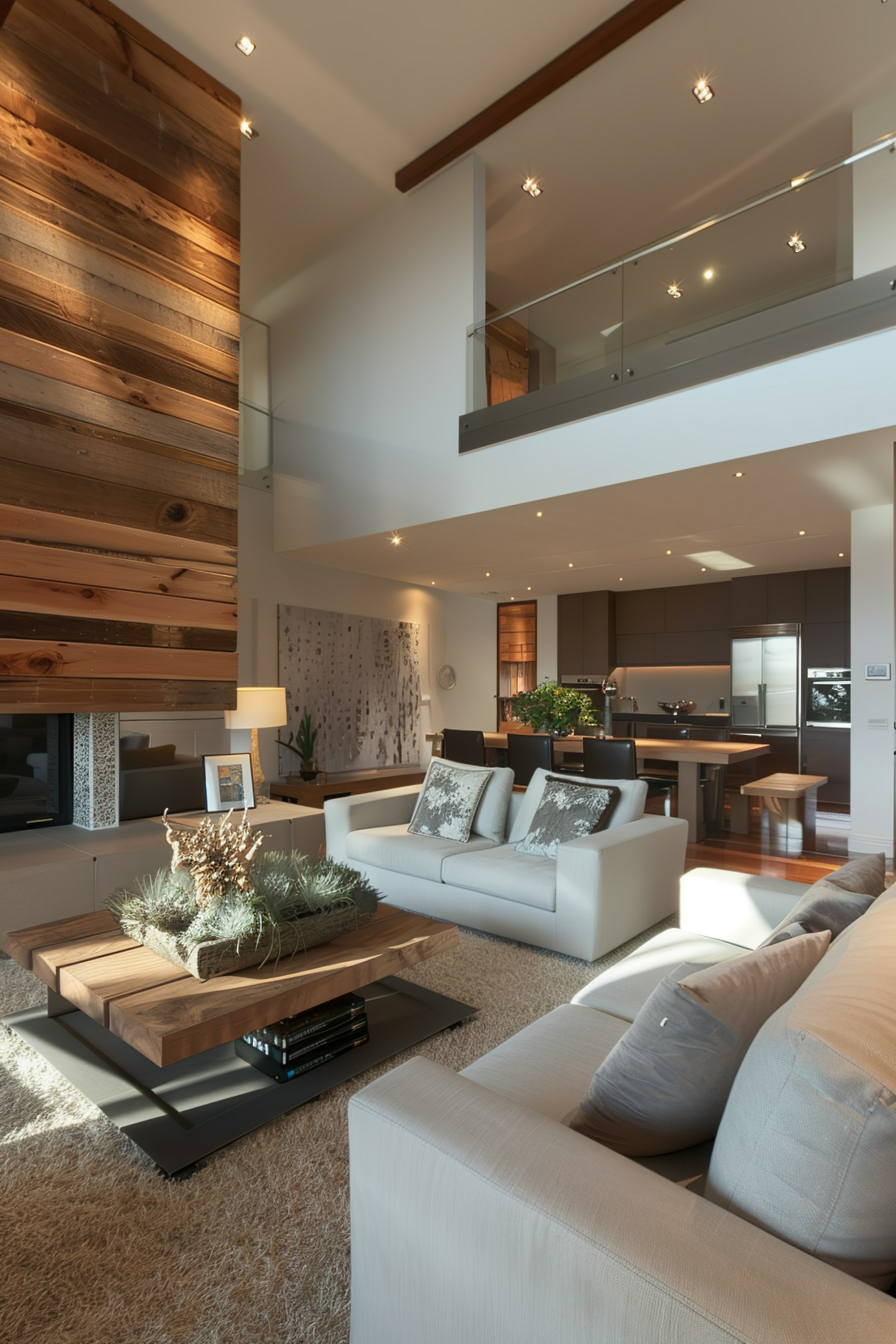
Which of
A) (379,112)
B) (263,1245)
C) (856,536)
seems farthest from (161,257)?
(856,536)

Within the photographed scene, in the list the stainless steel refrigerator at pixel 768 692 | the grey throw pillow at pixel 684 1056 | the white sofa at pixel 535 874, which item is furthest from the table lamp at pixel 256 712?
the stainless steel refrigerator at pixel 768 692

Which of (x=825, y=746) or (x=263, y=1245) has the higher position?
(x=825, y=746)

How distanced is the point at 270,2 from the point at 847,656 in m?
7.36

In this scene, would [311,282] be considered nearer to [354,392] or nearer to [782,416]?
[354,392]

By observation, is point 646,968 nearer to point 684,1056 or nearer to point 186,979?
point 684,1056

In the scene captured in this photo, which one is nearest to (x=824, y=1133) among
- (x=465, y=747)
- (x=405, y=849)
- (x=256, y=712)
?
(x=405, y=849)

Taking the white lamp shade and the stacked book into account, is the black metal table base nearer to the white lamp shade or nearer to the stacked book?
the stacked book

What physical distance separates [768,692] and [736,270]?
4.82 metres

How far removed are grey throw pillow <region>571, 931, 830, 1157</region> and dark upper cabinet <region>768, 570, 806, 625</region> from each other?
760cm

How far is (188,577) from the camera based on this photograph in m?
4.07

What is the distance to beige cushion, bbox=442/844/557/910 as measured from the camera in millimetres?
3170

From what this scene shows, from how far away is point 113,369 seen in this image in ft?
12.2

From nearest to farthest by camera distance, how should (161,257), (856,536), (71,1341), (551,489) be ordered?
(71,1341), (161,257), (551,489), (856,536)

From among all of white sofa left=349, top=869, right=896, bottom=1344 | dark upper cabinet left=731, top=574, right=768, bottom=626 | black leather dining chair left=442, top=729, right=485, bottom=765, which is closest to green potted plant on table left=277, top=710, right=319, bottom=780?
black leather dining chair left=442, top=729, right=485, bottom=765
